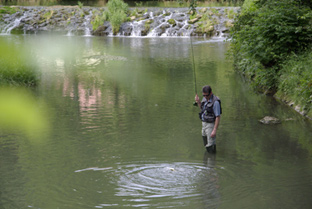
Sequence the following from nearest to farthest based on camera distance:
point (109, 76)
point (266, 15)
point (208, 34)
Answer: point (266, 15)
point (109, 76)
point (208, 34)

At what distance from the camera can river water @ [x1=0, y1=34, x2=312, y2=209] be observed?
765 cm

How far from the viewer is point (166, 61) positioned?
1018 inches

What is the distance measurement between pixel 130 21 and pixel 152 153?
37.7 metres

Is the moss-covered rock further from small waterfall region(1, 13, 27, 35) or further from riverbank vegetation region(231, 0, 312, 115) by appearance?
riverbank vegetation region(231, 0, 312, 115)

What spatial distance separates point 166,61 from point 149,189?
18456 mm

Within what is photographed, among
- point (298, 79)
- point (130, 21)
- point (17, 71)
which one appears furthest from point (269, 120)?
point (130, 21)

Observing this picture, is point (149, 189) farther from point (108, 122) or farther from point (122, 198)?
point (108, 122)

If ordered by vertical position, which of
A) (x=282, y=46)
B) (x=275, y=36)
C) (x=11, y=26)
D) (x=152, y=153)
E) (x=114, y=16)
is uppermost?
(x=114, y=16)

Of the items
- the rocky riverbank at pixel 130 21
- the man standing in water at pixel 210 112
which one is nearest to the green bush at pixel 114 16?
the rocky riverbank at pixel 130 21

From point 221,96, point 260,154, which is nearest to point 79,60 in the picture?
point 221,96

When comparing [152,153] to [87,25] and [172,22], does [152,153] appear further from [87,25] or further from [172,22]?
[87,25]

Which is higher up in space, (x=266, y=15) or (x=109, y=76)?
(x=266, y=15)

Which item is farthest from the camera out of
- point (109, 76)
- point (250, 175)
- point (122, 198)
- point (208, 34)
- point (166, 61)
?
point (208, 34)

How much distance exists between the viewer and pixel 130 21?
46344 mm
